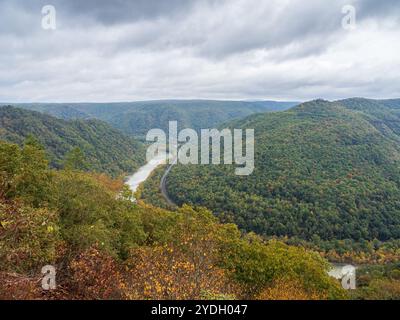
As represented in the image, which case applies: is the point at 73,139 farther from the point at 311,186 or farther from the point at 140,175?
the point at 311,186

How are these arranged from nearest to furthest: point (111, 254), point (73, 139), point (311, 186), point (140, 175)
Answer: point (111, 254) < point (311, 186) < point (140, 175) < point (73, 139)

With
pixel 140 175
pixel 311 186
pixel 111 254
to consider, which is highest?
pixel 111 254

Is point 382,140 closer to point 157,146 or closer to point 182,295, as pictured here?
point 157,146

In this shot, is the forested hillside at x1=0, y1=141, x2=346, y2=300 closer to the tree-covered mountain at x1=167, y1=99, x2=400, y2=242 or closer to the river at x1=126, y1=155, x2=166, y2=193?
the tree-covered mountain at x1=167, y1=99, x2=400, y2=242

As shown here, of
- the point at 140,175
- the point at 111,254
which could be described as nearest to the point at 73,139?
the point at 140,175

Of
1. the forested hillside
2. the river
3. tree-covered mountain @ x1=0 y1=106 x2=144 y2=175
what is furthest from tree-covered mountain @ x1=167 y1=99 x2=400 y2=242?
the forested hillside

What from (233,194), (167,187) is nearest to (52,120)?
(167,187)
